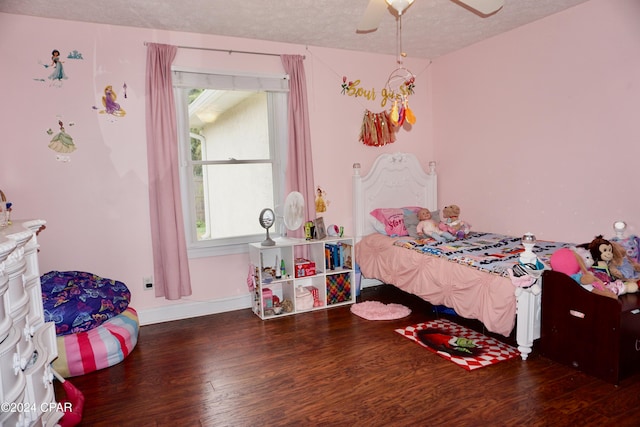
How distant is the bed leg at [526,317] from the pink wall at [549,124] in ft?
3.58

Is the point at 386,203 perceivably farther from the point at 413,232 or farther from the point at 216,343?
the point at 216,343

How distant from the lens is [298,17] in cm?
339

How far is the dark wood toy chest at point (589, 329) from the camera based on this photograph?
2355mm

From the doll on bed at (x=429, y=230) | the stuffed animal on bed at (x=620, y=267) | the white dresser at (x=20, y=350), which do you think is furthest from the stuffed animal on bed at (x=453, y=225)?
the white dresser at (x=20, y=350)

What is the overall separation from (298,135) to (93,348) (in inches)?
97.4

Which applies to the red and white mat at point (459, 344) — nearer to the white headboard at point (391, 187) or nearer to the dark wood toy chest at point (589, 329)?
the dark wood toy chest at point (589, 329)

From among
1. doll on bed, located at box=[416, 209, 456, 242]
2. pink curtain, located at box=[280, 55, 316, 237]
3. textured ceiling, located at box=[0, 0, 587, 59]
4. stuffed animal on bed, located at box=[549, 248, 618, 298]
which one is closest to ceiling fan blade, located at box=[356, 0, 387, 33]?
textured ceiling, located at box=[0, 0, 587, 59]

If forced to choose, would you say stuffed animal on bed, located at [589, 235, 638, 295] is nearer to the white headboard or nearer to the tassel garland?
the white headboard

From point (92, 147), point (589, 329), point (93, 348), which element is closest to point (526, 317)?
point (589, 329)

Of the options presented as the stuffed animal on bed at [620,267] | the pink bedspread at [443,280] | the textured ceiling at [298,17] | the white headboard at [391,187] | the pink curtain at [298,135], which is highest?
the textured ceiling at [298,17]

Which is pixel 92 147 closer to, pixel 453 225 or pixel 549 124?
pixel 453 225

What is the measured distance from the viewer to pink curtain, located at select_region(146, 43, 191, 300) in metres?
3.55

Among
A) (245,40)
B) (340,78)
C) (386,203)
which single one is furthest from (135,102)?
(386,203)

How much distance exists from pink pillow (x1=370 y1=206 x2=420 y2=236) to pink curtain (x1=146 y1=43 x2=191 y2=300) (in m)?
2.02
